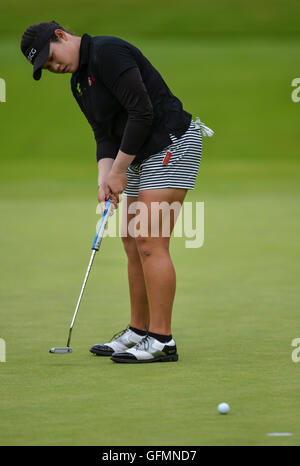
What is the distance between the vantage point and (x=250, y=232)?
10422mm

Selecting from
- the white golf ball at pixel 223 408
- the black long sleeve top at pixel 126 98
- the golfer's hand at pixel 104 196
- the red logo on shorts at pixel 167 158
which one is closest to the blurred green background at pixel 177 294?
the white golf ball at pixel 223 408

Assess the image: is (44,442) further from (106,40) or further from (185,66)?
(185,66)

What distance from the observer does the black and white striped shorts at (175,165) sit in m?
4.38

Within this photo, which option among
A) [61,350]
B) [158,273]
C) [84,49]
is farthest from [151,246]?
[84,49]

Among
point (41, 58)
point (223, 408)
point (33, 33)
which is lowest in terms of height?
point (223, 408)

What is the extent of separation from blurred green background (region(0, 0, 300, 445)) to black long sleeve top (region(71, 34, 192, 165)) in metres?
1.05

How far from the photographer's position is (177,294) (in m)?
6.69

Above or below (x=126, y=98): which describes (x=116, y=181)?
below

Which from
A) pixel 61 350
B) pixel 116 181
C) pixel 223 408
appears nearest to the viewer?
pixel 223 408

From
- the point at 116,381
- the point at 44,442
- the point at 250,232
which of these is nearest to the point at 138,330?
the point at 116,381

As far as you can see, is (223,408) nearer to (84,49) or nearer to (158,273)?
(158,273)

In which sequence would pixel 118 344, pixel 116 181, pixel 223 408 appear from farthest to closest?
pixel 118 344 → pixel 116 181 → pixel 223 408

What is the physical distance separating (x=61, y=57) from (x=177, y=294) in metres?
2.77

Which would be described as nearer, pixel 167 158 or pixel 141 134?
pixel 141 134
